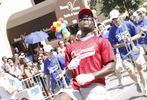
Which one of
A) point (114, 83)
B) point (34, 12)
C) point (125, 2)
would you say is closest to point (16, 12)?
point (34, 12)

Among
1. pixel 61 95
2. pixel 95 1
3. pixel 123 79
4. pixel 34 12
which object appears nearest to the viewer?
pixel 61 95

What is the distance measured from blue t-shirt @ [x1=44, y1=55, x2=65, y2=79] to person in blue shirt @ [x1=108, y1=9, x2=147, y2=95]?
1362mm

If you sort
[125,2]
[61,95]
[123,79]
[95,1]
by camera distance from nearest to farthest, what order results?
1. [61,95]
2. [123,79]
3. [125,2]
4. [95,1]

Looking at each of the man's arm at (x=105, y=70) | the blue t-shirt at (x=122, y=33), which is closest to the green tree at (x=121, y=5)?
the blue t-shirt at (x=122, y=33)

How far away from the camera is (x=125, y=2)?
Answer: 46594 millimetres

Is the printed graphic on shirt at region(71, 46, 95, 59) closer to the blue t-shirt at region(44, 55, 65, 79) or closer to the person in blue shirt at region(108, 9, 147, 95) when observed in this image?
the person in blue shirt at region(108, 9, 147, 95)

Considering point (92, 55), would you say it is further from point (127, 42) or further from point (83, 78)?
point (127, 42)

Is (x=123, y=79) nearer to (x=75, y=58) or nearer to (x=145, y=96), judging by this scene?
(x=145, y=96)

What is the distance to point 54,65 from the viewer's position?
11281mm

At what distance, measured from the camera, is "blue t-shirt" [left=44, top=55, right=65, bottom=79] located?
11.3 meters

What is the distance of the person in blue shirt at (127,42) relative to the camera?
406 inches

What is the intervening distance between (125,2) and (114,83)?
3300 centimetres

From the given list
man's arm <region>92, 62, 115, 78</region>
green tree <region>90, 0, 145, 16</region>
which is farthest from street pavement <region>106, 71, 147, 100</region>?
green tree <region>90, 0, 145, 16</region>

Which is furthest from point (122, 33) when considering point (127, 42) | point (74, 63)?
point (74, 63)
